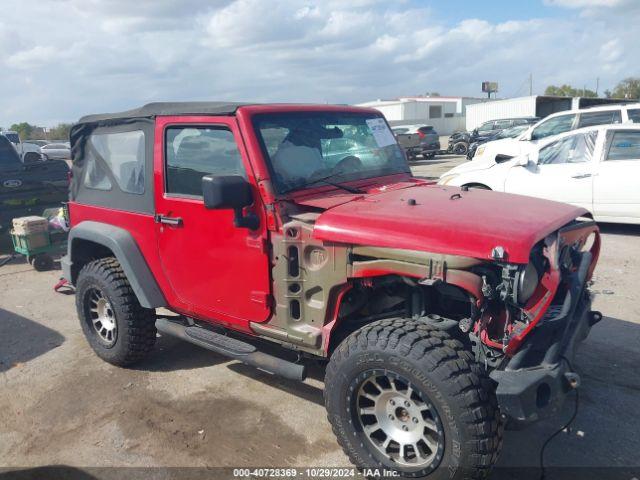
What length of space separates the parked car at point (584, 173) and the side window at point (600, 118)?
3258 mm

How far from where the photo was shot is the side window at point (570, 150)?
7965 millimetres

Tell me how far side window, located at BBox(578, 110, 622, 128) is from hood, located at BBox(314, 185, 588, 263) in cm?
875

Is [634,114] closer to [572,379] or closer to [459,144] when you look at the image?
[572,379]

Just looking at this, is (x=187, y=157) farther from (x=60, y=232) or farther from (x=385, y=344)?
(x=60, y=232)

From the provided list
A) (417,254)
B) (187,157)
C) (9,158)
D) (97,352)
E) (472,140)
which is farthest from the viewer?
(472,140)

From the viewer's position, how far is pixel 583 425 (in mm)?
3402

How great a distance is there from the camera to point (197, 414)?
147 inches

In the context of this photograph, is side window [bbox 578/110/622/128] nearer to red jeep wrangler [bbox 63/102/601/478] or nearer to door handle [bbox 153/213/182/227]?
red jeep wrangler [bbox 63/102/601/478]

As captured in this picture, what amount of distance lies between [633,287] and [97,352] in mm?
5413

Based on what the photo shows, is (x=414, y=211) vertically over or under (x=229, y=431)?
over

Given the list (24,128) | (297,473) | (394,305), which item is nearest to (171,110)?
(394,305)

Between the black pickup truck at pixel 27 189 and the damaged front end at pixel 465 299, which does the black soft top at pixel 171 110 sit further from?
the black pickup truck at pixel 27 189

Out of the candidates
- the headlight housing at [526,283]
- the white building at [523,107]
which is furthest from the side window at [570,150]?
the white building at [523,107]

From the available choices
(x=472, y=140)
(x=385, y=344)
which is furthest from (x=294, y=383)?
(x=472, y=140)
